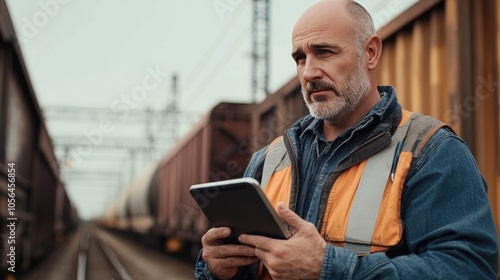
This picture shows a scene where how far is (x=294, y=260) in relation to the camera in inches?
64.7

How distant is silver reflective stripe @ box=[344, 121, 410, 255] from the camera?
5.65 feet

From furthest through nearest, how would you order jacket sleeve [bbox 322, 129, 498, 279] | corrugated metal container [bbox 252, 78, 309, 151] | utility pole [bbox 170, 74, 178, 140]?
utility pole [bbox 170, 74, 178, 140]
corrugated metal container [bbox 252, 78, 309, 151]
jacket sleeve [bbox 322, 129, 498, 279]

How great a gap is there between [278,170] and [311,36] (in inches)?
18.1

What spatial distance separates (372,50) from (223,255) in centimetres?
80

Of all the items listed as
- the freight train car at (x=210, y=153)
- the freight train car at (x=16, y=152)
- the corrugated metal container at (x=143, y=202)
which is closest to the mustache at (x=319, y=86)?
the freight train car at (x=210, y=153)

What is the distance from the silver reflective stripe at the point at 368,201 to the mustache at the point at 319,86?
256mm

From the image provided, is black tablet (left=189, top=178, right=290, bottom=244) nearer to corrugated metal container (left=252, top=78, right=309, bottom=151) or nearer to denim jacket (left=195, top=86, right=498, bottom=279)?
denim jacket (left=195, top=86, right=498, bottom=279)

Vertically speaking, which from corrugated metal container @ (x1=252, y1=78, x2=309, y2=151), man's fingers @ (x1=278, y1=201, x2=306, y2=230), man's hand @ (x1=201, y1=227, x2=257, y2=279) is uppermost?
corrugated metal container @ (x1=252, y1=78, x2=309, y2=151)

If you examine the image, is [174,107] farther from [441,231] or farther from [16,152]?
[441,231]

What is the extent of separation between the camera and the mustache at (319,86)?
6.31 feet

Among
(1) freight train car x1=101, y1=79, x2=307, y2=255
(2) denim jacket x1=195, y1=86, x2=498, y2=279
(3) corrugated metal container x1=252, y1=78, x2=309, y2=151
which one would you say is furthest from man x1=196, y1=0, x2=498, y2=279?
(1) freight train car x1=101, y1=79, x2=307, y2=255

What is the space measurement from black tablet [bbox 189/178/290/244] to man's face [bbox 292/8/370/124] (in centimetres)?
43

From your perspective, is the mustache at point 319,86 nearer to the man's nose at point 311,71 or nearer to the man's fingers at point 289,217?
the man's nose at point 311,71

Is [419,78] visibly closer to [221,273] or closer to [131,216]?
[221,273]
